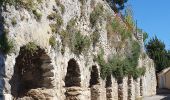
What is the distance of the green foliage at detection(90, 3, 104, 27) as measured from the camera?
15209mm

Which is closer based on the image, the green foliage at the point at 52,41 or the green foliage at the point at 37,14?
the green foliage at the point at 37,14

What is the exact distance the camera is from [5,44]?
8.24 metres

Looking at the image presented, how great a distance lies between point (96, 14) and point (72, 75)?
339cm

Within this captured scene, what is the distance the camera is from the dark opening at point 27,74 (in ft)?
34.0

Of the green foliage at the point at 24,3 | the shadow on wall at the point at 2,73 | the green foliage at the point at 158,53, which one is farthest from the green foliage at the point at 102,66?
the green foliage at the point at 158,53

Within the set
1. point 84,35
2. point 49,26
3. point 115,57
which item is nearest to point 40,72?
point 49,26


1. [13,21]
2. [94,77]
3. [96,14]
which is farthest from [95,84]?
[13,21]

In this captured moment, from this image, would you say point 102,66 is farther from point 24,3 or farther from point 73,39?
point 24,3

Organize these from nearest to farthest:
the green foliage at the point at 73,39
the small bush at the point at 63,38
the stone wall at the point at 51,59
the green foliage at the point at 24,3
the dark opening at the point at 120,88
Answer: the green foliage at the point at 24,3, the stone wall at the point at 51,59, the small bush at the point at 63,38, the green foliage at the point at 73,39, the dark opening at the point at 120,88

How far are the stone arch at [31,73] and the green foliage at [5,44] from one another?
1776 millimetres

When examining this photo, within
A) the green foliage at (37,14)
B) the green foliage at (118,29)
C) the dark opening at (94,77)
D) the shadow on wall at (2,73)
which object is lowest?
the shadow on wall at (2,73)

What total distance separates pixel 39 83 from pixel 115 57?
846 cm

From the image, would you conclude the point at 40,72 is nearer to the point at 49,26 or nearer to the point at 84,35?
the point at 49,26

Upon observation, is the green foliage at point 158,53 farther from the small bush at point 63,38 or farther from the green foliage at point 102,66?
the small bush at point 63,38
